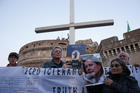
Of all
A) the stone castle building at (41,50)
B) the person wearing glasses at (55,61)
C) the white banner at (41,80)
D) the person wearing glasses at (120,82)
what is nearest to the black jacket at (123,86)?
the person wearing glasses at (120,82)

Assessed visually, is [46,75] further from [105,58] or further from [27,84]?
[105,58]

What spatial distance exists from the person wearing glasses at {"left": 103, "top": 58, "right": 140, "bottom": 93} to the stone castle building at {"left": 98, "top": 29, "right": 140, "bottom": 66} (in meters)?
14.9

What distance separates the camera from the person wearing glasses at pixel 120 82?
1.90 metres

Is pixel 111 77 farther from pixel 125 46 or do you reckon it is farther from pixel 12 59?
pixel 125 46

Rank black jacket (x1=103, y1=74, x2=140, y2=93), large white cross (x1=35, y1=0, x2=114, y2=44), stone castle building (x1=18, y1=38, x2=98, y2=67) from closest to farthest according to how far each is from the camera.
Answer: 1. black jacket (x1=103, y1=74, x2=140, y2=93)
2. large white cross (x1=35, y1=0, x2=114, y2=44)
3. stone castle building (x1=18, y1=38, x2=98, y2=67)

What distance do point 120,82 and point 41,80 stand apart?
133cm

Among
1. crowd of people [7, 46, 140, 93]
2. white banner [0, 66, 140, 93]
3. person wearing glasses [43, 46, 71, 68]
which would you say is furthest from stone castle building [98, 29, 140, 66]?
crowd of people [7, 46, 140, 93]

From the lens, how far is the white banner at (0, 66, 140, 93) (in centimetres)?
258

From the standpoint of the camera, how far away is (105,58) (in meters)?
18.7

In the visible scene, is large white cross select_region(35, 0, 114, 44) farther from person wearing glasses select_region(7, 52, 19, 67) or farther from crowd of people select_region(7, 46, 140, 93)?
crowd of people select_region(7, 46, 140, 93)

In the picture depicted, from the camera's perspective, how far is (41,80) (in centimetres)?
267

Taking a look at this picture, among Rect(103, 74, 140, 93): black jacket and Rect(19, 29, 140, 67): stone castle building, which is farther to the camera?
Rect(19, 29, 140, 67): stone castle building

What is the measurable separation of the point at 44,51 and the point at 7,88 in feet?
73.4

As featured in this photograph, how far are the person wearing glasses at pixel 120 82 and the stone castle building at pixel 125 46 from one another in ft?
49.0
